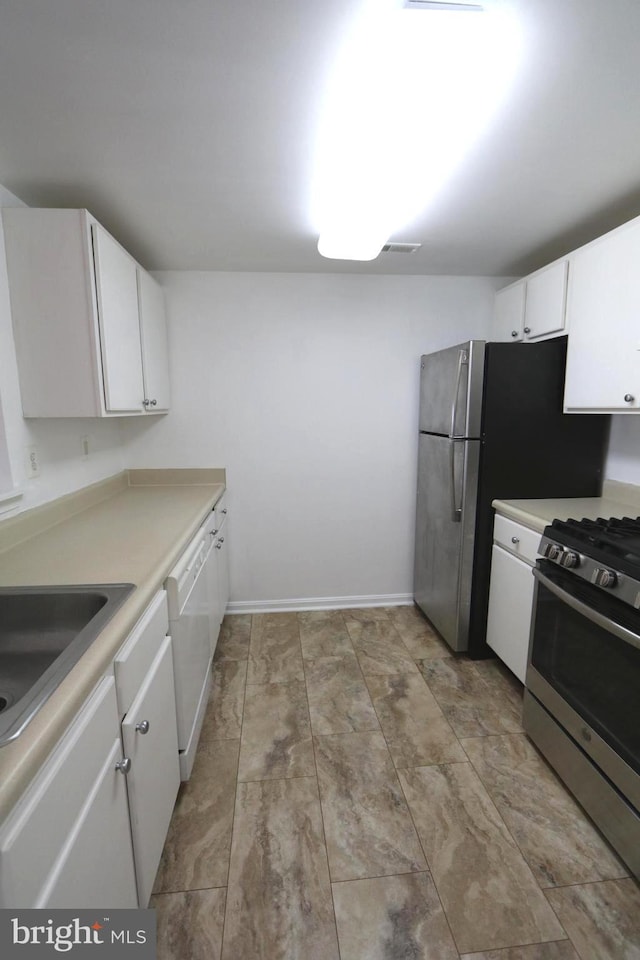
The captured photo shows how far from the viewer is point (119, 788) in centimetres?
95

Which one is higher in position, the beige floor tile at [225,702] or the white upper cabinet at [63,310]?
the white upper cabinet at [63,310]

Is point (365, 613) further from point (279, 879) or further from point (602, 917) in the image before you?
point (602, 917)

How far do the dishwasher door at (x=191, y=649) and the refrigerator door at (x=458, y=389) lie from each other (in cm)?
144

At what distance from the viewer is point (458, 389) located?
7.01 ft

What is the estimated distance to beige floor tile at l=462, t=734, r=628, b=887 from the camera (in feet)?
4.24

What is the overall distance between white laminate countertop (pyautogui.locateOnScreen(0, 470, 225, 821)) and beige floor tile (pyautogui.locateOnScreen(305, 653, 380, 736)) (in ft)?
3.46

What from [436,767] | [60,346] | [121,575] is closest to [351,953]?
[436,767]

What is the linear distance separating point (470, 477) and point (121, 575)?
170cm

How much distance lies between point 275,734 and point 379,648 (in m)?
0.88

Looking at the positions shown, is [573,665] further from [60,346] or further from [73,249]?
[73,249]

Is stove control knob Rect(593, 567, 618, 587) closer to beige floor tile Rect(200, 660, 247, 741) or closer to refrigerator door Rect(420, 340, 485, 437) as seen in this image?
refrigerator door Rect(420, 340, 485, 437)

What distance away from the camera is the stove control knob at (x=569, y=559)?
4.78 feet

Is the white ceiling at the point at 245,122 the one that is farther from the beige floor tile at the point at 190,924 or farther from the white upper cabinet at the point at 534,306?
the beige floor tile at the point at 190,924

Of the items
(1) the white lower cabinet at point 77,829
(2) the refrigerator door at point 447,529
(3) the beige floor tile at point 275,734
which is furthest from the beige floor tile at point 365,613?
(1) the white lower cabinet at point 77,829
